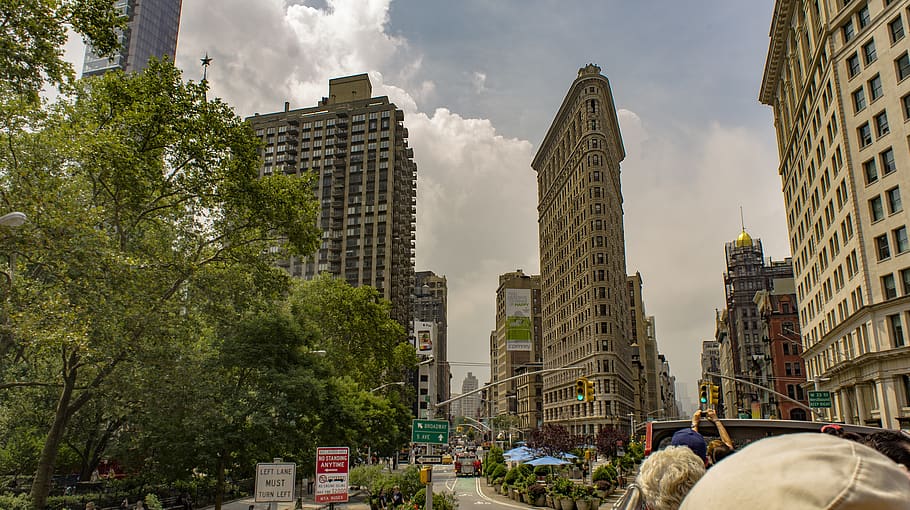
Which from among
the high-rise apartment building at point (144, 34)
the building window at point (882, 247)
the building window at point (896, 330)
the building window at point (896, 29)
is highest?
the high-rise apartment building at point (144, 34)

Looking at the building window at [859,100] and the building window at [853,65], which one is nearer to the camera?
the building window at [859,100]

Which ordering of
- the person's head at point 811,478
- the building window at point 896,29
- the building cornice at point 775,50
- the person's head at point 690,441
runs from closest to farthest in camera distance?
1. the person's head at point 811,478
2. the person's head at point 690,441
3. the building window at point 896,29
4. the building cornice at point 775,50

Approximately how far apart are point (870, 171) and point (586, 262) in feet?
195

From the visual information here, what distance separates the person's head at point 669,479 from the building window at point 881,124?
1659 inches

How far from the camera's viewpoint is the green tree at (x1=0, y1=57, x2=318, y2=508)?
64.1 feet

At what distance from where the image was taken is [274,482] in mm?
15922

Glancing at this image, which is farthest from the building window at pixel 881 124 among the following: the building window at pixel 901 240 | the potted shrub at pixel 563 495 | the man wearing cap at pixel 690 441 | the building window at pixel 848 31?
the man wearing cap at pixel 690 441

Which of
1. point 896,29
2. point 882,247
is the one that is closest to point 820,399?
point 882,247

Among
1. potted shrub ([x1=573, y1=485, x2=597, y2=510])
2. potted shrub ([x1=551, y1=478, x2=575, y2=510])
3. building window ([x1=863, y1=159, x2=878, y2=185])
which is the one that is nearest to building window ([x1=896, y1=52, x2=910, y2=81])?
building window ([x1=863, y1=159, x2=878, y2=185])

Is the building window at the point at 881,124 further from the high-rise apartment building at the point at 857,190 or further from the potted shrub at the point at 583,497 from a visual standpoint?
the potted shrub at the point at 583,497

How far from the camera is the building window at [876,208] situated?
123 ft

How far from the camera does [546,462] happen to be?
41031mm

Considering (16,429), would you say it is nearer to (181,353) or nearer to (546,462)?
(181,353)

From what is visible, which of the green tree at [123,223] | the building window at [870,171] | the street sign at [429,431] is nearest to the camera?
the green tree at [123,223]
